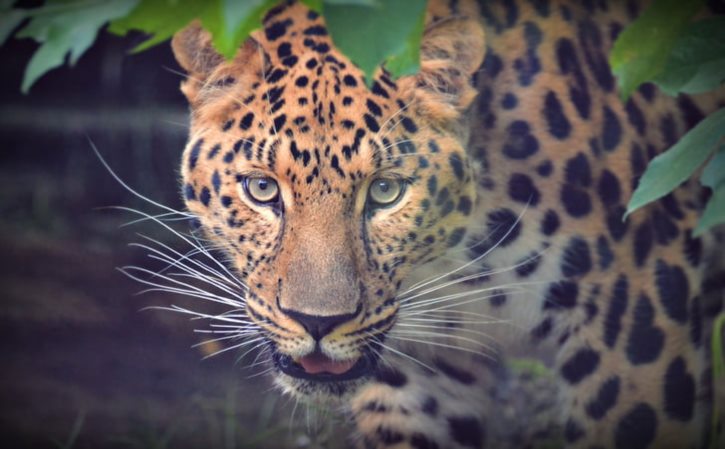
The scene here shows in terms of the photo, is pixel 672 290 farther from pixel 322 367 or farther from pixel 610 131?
pixel 322 367

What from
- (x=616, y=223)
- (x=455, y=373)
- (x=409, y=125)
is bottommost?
(x=455, y=373)

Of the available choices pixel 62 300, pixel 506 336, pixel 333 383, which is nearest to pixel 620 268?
pixel 506 336

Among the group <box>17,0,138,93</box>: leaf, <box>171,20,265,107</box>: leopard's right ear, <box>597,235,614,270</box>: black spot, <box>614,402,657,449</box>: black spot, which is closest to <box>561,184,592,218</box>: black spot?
<box>597,235,614,270</box>: black spot

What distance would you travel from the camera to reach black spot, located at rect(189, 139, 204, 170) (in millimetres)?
3912

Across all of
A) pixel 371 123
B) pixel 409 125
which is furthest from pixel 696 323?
pixel 371 123

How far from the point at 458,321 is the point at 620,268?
25.5 inches

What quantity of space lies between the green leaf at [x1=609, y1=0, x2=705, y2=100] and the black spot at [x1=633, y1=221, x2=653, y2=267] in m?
1.65

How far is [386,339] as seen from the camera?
12.6 ft

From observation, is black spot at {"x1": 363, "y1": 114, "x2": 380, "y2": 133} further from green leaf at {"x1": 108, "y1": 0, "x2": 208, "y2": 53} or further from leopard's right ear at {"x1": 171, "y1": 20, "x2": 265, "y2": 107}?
green leaf at {"x1": 108, "y1": 0, "x2": 208, "y2": 53}

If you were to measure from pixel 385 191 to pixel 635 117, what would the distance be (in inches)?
41.3

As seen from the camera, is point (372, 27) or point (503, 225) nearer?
point (372, 27)

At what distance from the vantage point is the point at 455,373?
14.3 feet

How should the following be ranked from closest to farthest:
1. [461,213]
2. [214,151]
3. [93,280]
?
1. [214,151]
2. [461,213]
3. [93,280]

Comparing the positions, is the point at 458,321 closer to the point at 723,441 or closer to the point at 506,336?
the point at 506,336
